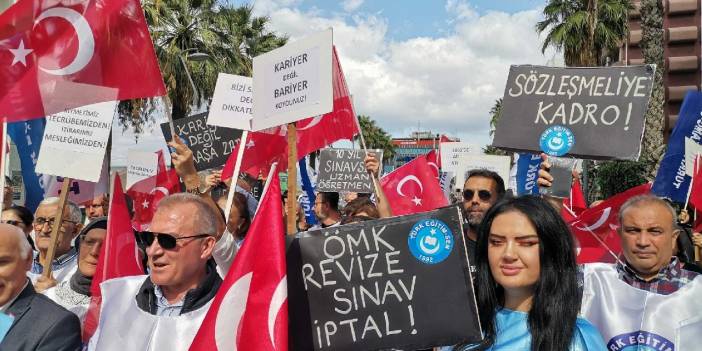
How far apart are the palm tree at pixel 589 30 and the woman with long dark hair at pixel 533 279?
92.7ft

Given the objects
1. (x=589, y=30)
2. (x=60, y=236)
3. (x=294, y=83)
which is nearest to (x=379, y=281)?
(x=294, y=83)

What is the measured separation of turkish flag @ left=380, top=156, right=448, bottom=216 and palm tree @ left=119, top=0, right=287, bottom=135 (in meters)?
16.0

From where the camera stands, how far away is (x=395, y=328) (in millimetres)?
3234

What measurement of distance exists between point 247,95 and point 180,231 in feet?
12.2

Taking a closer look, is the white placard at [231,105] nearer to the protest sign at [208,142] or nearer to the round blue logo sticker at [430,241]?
the protest sign at [208,142]

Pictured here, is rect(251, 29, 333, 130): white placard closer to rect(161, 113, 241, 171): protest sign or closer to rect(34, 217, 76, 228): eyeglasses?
rect(34, 217, 76, 228): eyeglasses

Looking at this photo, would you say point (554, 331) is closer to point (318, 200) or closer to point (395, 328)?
point (395, 328)

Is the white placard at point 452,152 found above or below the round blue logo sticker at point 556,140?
above

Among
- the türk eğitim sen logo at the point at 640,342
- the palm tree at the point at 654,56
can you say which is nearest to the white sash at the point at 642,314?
the türk eğitim sen logo at the point at 640,342

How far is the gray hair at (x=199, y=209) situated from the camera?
324cm

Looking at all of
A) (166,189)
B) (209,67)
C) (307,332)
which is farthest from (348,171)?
(209,67)

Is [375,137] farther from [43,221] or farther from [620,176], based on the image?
[43,221]

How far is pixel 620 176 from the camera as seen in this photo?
2180 cm

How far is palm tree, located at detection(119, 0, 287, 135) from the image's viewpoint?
2373 cm
